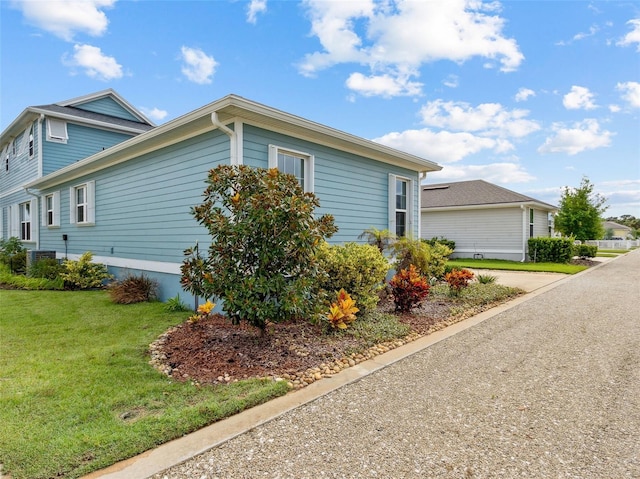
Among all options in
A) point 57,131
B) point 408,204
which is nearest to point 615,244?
point 408,204

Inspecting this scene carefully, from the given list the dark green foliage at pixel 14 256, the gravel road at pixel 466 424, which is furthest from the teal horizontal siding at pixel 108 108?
the gravel road at pixel 466 424

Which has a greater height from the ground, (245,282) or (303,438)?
(245,282)

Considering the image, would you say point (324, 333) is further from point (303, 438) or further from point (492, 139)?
point (492, 139)

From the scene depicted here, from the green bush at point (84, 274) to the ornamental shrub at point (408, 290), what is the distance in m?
7.55

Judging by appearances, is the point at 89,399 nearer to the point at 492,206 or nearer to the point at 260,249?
the point at 260,249

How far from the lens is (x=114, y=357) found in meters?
4.05

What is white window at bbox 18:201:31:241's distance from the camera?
1482 centimetres

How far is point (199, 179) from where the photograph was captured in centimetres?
652

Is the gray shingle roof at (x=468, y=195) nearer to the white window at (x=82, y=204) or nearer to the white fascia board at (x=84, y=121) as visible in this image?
the white fascia board at (x=84, y=121)

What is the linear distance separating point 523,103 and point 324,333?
12420mm

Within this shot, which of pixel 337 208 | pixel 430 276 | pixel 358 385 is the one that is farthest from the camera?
pixel 430 276

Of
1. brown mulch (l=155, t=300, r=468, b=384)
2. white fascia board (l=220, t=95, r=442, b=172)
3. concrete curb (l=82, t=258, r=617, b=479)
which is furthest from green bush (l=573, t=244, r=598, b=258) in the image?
concrete curb (l=82, t=258, r=617, b=479)

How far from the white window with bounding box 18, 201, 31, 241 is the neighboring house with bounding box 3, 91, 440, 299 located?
5.52 metres

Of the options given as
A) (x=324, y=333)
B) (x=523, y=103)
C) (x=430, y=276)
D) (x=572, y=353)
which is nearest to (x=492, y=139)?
(x=523, y=103)
